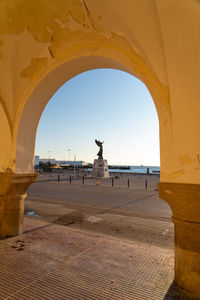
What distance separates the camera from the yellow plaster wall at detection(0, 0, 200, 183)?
2.38m

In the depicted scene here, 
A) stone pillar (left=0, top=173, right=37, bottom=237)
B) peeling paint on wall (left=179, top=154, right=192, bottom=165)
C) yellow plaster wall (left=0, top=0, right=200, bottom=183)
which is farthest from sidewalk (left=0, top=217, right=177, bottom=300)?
peeling paint on wall (left=179, top=154, right=192, bottom=165)

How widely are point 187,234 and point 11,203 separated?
346 centimetres

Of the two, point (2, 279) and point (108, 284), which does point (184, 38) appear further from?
point (2, 279)

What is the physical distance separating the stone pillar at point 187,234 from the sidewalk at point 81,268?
11.7 inches

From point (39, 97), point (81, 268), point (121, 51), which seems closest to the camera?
point (81, 268)

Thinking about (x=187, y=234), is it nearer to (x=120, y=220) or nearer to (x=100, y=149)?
(x=120, y=220)

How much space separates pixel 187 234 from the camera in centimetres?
239

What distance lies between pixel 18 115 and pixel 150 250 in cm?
375

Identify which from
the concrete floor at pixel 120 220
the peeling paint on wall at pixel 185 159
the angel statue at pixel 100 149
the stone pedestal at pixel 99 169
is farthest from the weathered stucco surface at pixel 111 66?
the angel statue at pixel 100 149

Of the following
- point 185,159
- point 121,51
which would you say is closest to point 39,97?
point 121,51

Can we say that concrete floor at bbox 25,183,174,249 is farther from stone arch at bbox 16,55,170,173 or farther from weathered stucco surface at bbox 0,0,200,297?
stone arch at bbox 16,55,170,173

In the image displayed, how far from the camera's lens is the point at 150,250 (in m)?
3.48

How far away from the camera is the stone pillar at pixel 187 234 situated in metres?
Result: 2.30

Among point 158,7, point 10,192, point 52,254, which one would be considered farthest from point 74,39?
point 52,254
